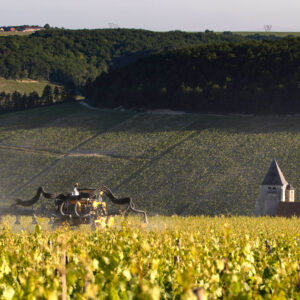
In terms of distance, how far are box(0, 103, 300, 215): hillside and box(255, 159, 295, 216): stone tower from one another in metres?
3.68

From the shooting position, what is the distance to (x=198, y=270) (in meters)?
10.4

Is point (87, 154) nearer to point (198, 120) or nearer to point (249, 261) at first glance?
point (198, 120)

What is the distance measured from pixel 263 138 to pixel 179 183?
519 inches

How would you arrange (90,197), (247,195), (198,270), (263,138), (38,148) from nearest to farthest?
(198,270) → (90,197) → (247,195) → (263,138) → (38,148)

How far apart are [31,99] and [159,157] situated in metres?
45.2

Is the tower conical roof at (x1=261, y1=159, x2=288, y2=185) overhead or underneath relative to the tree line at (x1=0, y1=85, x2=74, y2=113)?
underneath

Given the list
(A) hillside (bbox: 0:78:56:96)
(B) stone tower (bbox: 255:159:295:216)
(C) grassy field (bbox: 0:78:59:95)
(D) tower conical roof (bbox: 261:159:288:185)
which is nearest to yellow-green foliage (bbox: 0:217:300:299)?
(B) stone tower (bbox: 255:159:295:216)

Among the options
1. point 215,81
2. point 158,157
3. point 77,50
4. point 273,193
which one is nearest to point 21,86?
point 77,50

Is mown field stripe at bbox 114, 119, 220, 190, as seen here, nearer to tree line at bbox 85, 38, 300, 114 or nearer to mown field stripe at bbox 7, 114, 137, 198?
tree line at bbox 85, 38, 300, 114

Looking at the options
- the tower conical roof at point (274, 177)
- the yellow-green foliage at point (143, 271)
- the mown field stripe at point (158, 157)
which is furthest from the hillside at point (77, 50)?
the yellow-green foliage at point (143, 271)

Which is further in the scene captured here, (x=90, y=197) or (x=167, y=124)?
(x=167, y=124)

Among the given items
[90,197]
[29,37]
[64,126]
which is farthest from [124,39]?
[90,197]

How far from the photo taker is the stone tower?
51.9 meters

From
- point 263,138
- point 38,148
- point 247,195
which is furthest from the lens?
point 38,148
